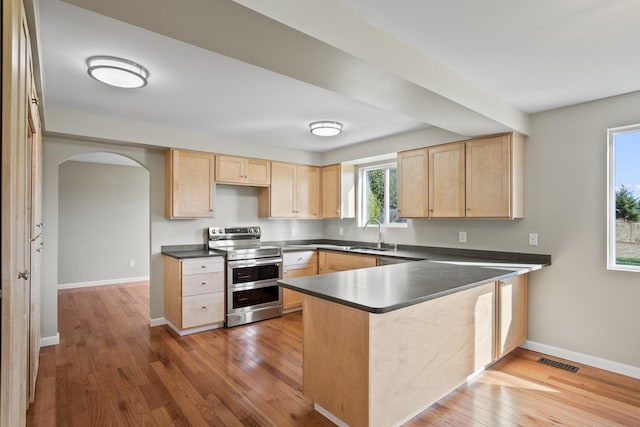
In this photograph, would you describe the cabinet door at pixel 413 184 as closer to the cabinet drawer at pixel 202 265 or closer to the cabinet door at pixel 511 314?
the cabinet door at pixel 511 314

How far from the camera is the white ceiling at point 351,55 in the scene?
155cm

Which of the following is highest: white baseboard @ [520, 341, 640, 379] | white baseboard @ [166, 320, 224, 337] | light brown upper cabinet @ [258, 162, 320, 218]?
light brown upper cabinet @ [258, 162, 320, 218]

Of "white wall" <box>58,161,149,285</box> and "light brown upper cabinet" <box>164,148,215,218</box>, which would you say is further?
"white wall" <box>58,161,149,285</box>

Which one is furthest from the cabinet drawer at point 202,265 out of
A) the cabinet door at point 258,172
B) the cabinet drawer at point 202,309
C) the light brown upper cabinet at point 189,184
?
the cabinet door at point 258,172

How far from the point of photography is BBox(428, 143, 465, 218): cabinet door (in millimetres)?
3537

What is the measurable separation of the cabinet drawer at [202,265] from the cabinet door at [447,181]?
2.55 metres

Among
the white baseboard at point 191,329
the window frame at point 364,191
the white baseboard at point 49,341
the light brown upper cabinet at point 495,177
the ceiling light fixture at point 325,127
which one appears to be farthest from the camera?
the window frame at point 364,191

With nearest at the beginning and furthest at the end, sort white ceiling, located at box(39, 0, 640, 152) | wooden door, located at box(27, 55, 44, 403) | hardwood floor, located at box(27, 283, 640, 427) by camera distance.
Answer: white ceiling, located at box(39, 0, 640, 152) → wooden door, located at box(27, 55, 44, 403) → hardwood floor, located at box(27, 283, 640, 427)

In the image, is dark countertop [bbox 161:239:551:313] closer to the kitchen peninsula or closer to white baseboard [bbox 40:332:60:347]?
the kitchen peninsula

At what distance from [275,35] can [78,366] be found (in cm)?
323

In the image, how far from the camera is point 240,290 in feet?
13.7

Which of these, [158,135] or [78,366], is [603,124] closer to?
[158,135]

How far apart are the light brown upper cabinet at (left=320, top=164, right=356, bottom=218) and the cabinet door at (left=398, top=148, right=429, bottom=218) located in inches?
46.9

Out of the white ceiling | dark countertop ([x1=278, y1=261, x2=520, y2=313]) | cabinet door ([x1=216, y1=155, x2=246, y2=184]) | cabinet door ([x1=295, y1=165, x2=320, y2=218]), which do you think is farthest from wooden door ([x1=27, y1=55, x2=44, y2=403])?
cabinet door ([x1=295, y1=165, x2=320, y2=218])
